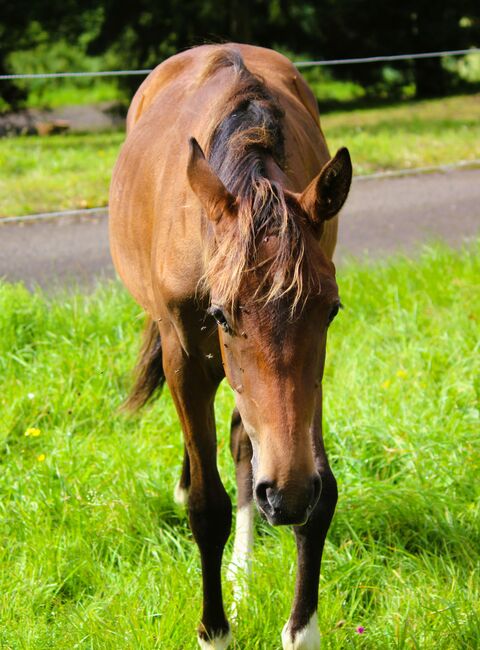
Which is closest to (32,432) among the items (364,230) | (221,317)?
(221,317)

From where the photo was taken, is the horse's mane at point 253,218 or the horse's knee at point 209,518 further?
the horse's knee at point 209,518

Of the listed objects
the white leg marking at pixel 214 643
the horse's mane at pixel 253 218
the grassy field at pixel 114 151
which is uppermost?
the horse's mane at pixel 253 218

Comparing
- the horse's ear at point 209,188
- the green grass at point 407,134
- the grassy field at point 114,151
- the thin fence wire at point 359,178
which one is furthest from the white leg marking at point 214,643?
the green grass at point 407,134

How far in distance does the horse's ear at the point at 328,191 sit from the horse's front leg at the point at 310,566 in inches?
24.6

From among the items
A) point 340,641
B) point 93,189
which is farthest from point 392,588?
point 93,189

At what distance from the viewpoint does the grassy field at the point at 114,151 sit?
8109 millimetres

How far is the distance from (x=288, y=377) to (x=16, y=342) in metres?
2.90

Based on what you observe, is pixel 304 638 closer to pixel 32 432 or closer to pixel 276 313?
pixel 276 313

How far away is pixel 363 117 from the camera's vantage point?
12.4 m

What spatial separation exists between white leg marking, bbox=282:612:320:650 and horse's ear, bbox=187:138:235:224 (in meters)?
1.23

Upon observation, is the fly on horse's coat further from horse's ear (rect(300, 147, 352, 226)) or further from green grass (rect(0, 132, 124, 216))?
green grass (rect(0, 132, 124, 216))

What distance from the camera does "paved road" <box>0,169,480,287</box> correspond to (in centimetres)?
661

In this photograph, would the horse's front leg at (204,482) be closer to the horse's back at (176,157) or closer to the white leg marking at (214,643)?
the white leg marking at (214,643)

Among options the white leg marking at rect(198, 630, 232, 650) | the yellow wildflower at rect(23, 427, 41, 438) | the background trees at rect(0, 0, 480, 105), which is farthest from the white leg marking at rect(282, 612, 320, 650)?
the background trees at rect(0, 0, 480, 105)
